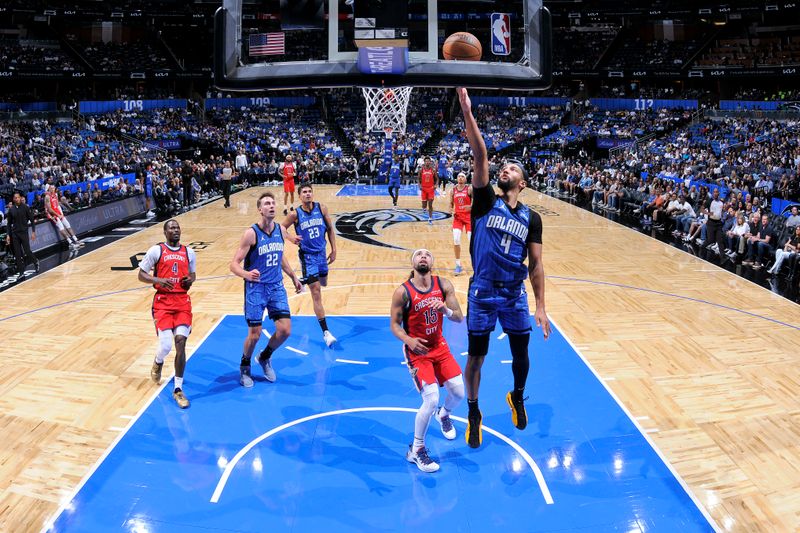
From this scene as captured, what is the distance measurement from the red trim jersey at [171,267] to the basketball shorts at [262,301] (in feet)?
2.05

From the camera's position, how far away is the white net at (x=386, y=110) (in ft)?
60.5

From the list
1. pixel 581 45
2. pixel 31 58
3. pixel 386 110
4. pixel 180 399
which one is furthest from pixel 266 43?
pixel 581 45

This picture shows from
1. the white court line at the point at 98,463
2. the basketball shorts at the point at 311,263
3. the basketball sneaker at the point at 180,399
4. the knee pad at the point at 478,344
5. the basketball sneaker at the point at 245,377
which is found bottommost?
the white court line at the point at 98,463

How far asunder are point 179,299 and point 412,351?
8.37 feet

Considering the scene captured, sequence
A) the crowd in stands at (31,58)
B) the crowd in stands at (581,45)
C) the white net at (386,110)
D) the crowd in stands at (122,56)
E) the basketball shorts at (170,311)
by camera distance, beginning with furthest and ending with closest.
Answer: the crowd in stands at (581,45) → the crowd in stands at (122,56) → the crowd in stands at (31,58) → the white net at (386,110) → the basketball shorts at (170,311)

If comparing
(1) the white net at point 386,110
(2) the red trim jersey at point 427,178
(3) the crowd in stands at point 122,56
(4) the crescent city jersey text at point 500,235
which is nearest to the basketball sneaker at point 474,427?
(4) the crescent city jersey text at point 500,235

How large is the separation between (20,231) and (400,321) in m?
9.14

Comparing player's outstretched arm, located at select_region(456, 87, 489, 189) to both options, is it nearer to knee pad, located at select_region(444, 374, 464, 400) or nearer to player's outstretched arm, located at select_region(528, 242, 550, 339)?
player's outstretched arm, located at select_region(528, 242, 550, 339)

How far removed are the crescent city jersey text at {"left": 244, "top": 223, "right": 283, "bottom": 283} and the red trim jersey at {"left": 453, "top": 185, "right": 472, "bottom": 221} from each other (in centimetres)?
500

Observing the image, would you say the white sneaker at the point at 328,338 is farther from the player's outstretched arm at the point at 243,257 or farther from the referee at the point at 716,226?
the referee at the point at 716,226

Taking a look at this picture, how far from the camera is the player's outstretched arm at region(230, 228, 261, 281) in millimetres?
5910

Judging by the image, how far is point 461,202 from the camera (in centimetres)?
1086

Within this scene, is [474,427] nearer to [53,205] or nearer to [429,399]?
[429,399]

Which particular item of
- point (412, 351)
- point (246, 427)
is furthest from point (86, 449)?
point (412, 351)
